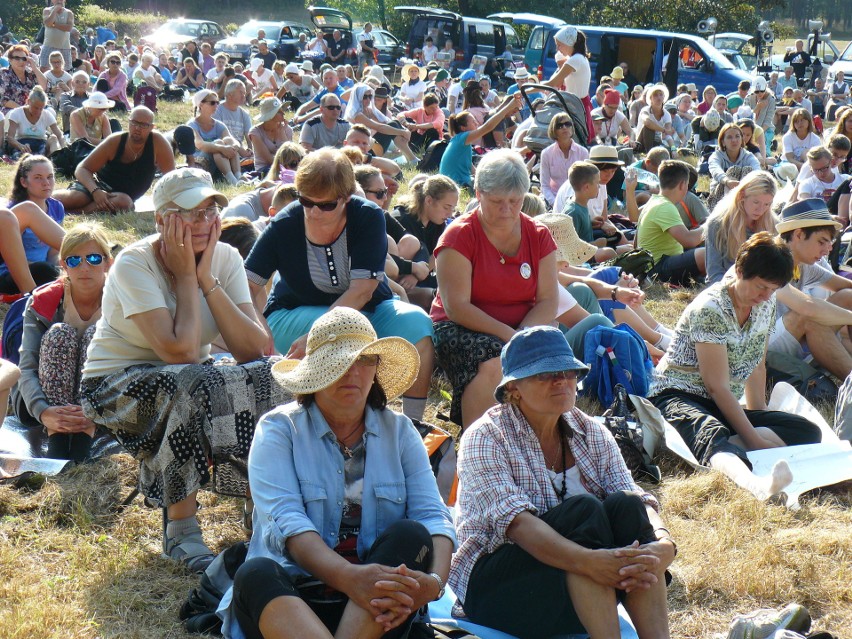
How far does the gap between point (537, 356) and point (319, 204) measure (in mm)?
1713

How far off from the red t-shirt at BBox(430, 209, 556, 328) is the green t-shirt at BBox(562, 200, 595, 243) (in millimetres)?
3158

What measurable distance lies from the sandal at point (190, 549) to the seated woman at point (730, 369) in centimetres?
234

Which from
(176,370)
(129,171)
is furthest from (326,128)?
(176,370)

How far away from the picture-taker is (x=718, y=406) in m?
4.83

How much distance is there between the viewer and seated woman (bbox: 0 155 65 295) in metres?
5.98

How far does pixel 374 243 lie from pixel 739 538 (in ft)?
6.81

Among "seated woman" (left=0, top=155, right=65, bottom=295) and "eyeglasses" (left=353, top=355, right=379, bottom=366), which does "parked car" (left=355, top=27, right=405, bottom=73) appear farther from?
"eyeglasses" (left=353, top=355, right=379, bottom=366)

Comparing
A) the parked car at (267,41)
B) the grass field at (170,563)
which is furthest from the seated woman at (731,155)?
the parked car at (267,41)

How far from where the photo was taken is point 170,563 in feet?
12.3

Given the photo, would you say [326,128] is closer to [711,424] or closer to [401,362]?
[711,424]

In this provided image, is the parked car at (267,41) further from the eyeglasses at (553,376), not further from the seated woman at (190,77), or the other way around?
the eyeglasses at (553,376)

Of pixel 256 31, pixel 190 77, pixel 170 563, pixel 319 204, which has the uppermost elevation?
pixel 319 204

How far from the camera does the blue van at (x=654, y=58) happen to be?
2191 centimetres

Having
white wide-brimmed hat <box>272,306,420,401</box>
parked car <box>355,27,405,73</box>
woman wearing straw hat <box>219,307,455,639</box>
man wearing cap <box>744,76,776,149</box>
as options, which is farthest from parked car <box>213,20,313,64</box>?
woman wearing straw hat <box>219,307,455,639</box>
